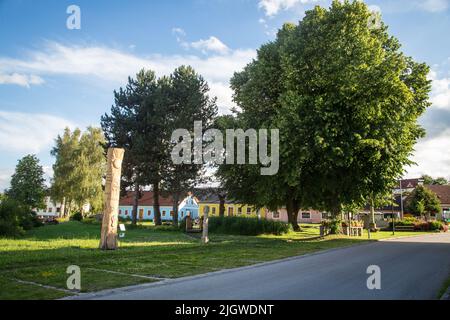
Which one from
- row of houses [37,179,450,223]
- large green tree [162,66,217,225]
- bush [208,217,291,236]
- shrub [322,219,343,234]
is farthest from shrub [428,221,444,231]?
large green tree [162,66,217,225]

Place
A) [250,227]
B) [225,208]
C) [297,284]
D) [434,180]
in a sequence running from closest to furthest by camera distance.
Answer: [297,284], [250,227], [225,208], [434,180]

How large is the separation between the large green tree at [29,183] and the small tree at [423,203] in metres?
61.3

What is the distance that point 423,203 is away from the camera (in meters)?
66.4

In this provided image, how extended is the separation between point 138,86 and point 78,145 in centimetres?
2463

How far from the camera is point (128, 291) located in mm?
8719

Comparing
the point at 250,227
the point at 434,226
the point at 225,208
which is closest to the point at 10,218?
the point at 250,227

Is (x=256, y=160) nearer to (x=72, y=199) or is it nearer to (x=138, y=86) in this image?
(x=138, y=86)

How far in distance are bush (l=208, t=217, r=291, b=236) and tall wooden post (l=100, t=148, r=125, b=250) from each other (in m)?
17.1

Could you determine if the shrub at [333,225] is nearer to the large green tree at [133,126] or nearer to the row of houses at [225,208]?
the large green tree at [133,126]

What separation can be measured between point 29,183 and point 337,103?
4063 centimetres

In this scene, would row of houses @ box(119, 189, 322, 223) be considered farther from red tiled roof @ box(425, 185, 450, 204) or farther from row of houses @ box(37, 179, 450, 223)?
red tiled roof @ box(425, 185, 450, 204)

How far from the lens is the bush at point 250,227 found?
32.4m

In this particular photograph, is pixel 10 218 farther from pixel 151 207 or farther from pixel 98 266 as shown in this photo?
pixel 151 207

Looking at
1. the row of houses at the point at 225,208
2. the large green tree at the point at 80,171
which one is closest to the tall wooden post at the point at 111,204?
the large green tree at the point at 80,171
